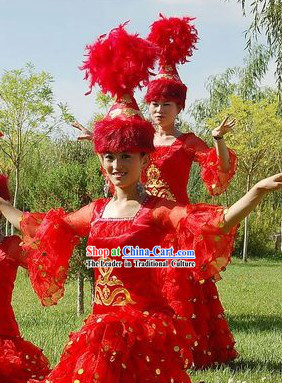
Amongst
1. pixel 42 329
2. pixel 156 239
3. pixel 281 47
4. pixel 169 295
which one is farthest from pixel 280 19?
pixel 156 239

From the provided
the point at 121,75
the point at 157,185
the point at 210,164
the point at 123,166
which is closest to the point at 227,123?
the point at 210,164

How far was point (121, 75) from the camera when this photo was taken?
4.14 meters

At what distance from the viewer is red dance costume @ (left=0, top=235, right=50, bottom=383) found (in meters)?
4.54

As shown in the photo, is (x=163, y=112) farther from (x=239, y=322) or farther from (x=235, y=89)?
(x=235, y=89)

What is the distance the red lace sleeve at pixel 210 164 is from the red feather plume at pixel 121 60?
1458 millimetres

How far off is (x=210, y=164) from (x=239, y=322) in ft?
13.4

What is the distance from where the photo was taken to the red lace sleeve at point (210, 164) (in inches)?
218

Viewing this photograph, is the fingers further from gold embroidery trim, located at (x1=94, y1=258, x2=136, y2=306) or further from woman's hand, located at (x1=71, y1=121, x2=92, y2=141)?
gold embroidery trim, located at (x1=94, y1=258, x2=136, y2=306)

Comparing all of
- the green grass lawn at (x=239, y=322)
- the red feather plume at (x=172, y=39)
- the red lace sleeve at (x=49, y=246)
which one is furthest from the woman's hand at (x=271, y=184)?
the red feather plume at (x=172, y=39)

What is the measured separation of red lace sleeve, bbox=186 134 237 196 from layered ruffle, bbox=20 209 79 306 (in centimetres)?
153

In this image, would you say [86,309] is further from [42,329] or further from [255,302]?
[255,302]

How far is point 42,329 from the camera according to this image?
8.00 metres

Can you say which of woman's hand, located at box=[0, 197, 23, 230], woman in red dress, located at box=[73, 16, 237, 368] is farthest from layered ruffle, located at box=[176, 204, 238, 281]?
woman in red dress, located at box=[73, 16, 237, 368]

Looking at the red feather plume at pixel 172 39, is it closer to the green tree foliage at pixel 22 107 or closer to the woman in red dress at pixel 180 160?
the woman in red dress at pixel 180 160
